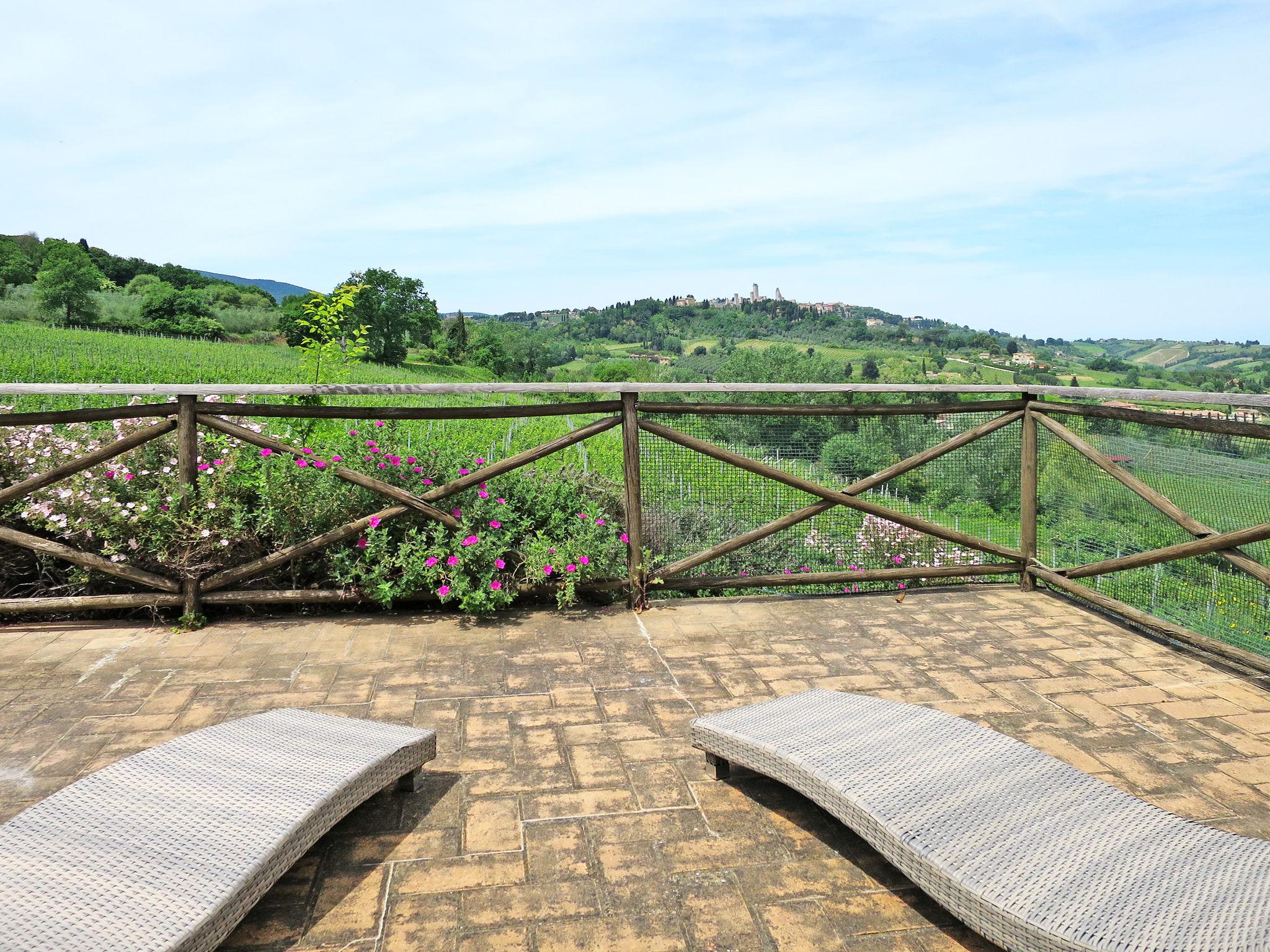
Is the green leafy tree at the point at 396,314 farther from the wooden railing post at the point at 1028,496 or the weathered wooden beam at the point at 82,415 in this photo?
the wooden railing post at the point at 1028,496

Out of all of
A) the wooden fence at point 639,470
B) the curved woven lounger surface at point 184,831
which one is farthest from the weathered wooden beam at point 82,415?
the curved woven lounger surface at point 184,831

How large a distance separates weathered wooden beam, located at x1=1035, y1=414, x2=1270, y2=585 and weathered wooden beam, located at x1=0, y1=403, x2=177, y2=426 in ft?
15.0

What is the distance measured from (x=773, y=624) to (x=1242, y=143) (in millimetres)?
9252

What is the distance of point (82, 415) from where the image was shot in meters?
4.02

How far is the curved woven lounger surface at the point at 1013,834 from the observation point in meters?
1.63

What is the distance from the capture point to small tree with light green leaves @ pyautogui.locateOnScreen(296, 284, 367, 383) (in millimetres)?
9023

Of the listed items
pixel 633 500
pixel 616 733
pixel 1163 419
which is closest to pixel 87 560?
pixel 633 500

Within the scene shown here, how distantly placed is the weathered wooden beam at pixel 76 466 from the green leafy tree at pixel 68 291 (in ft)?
146

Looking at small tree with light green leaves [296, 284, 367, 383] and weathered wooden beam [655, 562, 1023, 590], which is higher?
small tree with light green leaves [296, 284, 367, 383]

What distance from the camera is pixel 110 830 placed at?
1.91m

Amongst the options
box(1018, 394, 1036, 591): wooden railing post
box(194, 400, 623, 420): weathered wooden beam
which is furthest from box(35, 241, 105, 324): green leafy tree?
box(1018, 394, 1036, 591): wooden railing post

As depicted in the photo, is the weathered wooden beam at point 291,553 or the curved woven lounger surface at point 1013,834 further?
the weathered wooden beam at point 291,553

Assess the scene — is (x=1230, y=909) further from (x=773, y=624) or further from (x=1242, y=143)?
(x=1242, y=143)

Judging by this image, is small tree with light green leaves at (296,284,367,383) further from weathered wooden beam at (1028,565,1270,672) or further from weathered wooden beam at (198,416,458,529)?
weathered wooden beam at (1028,565,1270,672)
